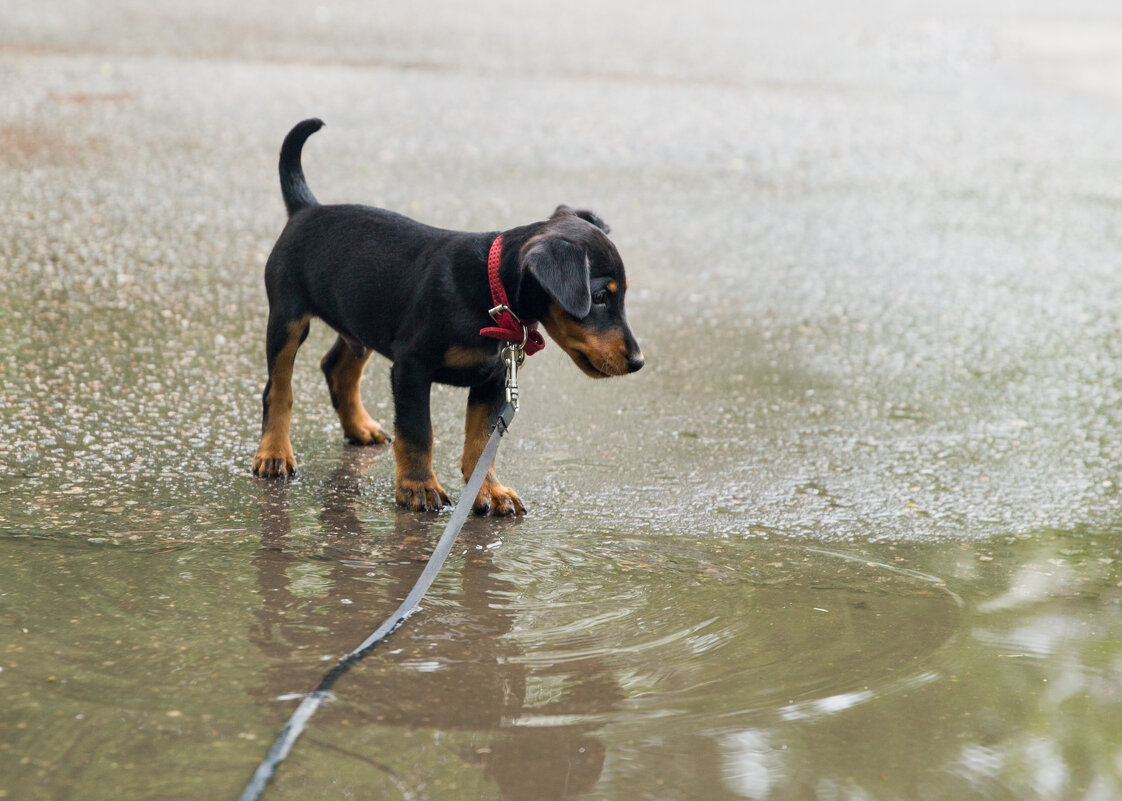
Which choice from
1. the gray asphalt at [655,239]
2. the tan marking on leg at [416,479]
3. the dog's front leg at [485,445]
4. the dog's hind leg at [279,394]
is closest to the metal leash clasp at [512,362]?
the dog's front leg at [485,445]

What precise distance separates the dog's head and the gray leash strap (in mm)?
299

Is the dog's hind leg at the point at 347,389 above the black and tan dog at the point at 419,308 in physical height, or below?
below

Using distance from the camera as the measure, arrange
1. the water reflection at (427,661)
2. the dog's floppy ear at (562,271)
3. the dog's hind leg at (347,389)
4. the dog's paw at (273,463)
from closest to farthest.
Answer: the water reflection at (427,661), the dog's floppy ear at (562,271), the dog's paw at (273,463), the dog's hind leg at (347,389)

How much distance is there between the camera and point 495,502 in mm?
3795

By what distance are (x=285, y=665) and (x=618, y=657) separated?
817 mm

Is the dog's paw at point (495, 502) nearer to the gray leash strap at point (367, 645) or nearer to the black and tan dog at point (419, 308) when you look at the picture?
the black and tan dog at point (419, 308)

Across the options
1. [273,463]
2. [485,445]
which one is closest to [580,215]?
[485,445]

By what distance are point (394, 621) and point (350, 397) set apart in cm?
161

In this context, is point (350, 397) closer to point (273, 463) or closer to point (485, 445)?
point (273, 463)

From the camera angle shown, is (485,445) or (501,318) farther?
(485,445)

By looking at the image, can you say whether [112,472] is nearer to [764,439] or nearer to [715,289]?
[764,439]

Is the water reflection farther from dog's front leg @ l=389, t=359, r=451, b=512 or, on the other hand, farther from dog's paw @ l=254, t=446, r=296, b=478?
dog's paw @ l=254, t=446, r=296, b=478

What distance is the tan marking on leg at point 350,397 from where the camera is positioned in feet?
14.2

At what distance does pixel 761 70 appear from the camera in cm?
1230
